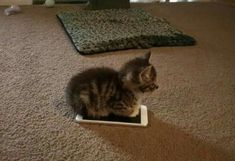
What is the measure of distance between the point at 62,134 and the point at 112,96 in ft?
0.95

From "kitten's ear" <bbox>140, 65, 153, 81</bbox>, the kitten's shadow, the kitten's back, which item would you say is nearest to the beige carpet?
the kitten's shadow

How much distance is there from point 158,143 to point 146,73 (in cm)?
32

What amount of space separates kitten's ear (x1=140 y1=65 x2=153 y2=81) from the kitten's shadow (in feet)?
0.80

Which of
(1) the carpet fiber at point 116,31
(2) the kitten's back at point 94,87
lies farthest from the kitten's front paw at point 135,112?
(1) the carpet fiber at point 116,31

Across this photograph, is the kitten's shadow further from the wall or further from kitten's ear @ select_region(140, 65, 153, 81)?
the wall

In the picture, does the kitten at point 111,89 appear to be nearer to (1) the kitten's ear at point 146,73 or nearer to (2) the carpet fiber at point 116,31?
(1) the kitten's ear at point 146,73

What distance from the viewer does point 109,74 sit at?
1.57 meters

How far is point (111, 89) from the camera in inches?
61.3

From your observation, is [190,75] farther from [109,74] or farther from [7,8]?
[7,8]

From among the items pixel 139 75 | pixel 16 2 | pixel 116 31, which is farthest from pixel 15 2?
pixel 139 75

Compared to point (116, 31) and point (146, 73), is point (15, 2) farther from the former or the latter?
point (146, 73)

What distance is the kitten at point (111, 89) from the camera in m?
1.54

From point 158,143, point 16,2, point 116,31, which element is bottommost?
point 158,143

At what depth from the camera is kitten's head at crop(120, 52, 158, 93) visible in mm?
1513
